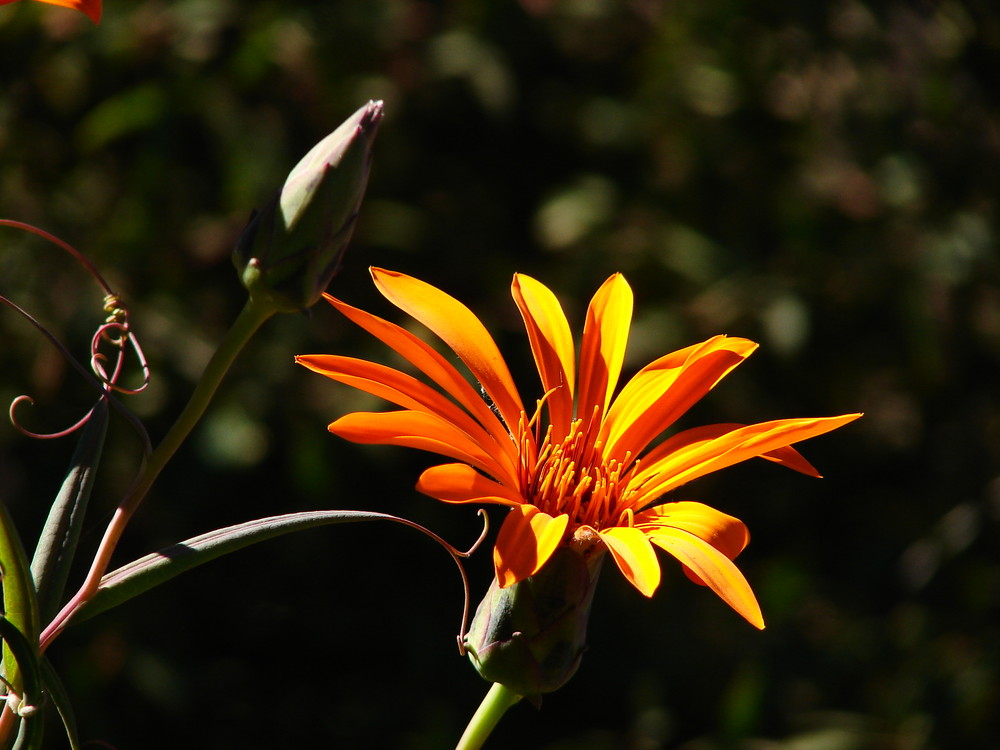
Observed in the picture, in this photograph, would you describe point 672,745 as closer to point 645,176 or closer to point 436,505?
point 436,505

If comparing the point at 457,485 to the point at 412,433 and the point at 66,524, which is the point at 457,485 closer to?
the point at 412,433

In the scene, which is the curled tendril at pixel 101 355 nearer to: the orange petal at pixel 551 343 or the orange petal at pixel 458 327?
the orange petal at pixel 458 327

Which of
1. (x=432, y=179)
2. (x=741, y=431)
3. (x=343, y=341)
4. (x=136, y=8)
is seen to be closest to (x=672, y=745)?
(x=343, y=341)

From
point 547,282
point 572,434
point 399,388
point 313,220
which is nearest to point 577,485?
point 572,434

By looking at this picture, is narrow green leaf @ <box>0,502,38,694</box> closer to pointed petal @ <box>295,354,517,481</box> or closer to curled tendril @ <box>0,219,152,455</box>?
curled tendril @ <box>0,219,152,455</box>

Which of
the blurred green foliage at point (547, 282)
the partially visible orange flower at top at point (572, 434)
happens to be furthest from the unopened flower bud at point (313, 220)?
the blurred green foliage at point (547, 282)

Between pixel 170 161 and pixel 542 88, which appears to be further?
pixel 542 88

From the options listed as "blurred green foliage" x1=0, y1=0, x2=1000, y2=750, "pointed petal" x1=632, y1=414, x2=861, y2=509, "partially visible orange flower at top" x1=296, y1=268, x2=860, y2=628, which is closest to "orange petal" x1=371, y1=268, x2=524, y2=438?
"partially visible orange flower at top" x1=296, y1=268, x2=860, y2=628
